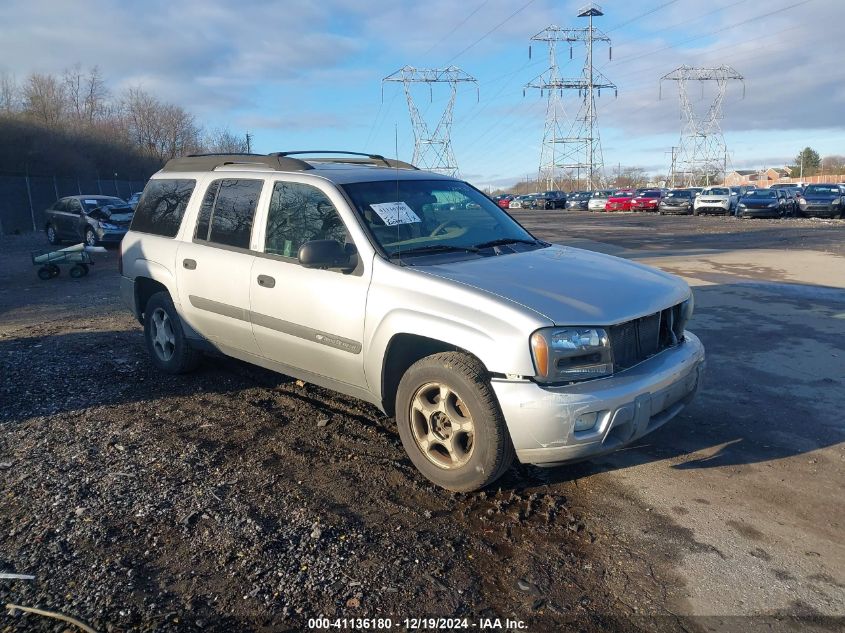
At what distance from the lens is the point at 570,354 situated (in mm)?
3627

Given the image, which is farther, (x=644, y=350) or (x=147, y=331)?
(x=147, y=331)

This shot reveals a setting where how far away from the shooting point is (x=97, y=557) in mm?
3295

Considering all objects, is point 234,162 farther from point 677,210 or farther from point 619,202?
point 619,202

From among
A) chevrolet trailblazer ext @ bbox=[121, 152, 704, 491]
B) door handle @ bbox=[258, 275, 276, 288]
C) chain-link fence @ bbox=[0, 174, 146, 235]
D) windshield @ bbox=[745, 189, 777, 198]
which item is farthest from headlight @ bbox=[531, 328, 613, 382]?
windshield @ bbox=[745, 189, 777, 198]

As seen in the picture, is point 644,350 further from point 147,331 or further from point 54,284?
point 54,284

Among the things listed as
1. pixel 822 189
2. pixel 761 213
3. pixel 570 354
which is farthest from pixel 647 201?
pixel 570 354

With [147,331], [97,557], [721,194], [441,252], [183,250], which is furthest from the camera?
[721,194]

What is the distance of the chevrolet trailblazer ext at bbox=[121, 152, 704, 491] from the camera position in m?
3.64

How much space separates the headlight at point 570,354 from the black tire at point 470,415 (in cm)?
33

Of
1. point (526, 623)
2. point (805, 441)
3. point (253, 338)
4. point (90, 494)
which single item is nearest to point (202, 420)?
point (253, 338)

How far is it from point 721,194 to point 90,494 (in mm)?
41097

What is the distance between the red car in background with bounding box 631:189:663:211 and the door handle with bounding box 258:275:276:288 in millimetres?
45587

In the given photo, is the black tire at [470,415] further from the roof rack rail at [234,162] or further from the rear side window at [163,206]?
the rear side window at [163,206]

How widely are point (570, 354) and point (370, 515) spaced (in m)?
1.39
